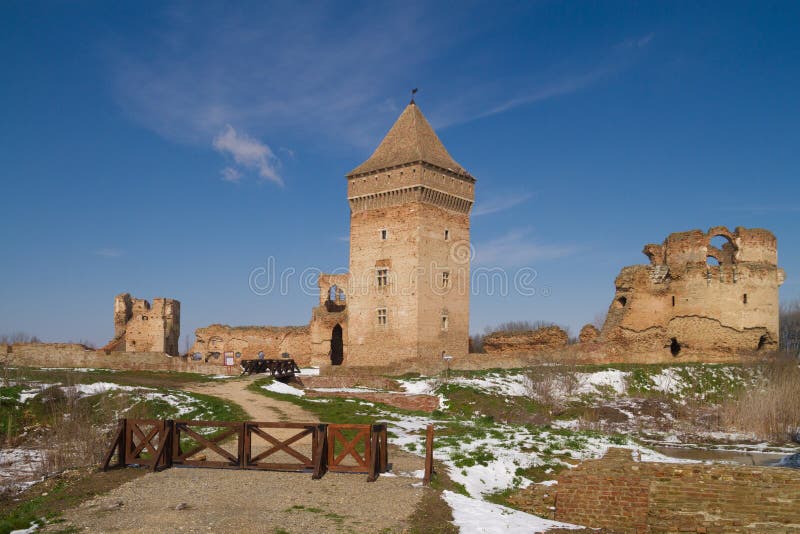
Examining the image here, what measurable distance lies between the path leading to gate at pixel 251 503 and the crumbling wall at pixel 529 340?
2425cm

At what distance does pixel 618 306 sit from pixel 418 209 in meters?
11.5

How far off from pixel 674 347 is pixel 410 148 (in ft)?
57.0

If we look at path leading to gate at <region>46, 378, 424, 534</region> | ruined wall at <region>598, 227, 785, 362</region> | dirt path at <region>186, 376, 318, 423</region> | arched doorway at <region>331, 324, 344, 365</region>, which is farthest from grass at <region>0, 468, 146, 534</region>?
arched doorway at <region>331, 324, 344, 365</region>

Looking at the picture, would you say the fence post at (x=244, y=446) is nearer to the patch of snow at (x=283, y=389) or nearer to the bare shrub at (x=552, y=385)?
the patch of snow at (x=283, y=389)

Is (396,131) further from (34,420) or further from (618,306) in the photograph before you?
(34,420)

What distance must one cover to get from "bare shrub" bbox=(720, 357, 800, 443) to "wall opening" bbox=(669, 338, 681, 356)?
969 centimetres

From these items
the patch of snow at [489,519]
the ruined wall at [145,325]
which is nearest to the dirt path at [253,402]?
the patch of snow at [489,519]

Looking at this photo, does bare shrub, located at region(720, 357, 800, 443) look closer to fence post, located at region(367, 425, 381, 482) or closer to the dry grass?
fence post, located at region(367, 425, 381, 482)

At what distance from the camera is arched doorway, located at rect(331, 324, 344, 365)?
47469 millimetres

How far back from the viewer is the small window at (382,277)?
41250 millimetres

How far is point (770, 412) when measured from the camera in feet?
81.5

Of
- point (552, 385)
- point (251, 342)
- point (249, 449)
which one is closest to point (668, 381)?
point (552, 385)

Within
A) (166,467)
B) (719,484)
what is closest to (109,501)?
(166,467)

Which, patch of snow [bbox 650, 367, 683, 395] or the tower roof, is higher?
the tower roof
